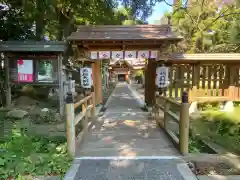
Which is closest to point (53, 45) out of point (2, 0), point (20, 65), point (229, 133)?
point (20, 65)

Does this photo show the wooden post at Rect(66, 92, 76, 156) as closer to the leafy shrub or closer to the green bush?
the green bush

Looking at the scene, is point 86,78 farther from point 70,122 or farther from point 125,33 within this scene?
point 70,122

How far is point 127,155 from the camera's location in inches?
161

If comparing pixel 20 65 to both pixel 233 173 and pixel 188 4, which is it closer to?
pixel 233 173

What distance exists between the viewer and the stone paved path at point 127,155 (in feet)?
10.9

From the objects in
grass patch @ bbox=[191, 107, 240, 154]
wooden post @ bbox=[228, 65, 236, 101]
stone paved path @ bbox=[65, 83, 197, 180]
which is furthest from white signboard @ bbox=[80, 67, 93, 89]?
wooden post @ bbox=[228, 65, 236, 101]

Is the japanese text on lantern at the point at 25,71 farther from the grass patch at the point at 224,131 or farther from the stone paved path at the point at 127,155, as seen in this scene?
the grass patch at the point at 224,131

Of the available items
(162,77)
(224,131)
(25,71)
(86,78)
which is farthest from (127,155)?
(25,71)

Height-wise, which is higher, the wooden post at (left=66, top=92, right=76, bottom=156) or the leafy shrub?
the wooden post at (left=66, top=92, right=76, bottom=156)

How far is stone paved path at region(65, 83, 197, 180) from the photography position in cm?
333

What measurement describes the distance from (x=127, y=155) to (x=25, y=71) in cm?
588

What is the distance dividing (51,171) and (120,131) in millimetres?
2848

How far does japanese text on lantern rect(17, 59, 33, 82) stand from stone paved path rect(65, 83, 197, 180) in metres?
3.59

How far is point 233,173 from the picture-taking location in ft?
11.2
